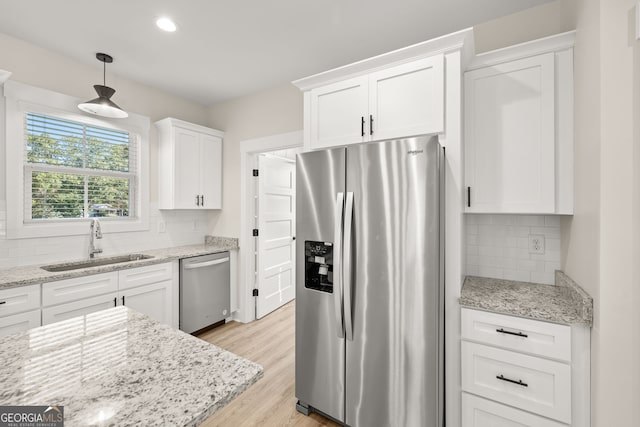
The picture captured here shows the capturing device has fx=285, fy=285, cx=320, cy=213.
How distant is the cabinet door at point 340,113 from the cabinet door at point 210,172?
190 centimetres

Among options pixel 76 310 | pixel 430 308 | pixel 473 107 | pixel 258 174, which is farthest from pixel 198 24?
pixel 430 308

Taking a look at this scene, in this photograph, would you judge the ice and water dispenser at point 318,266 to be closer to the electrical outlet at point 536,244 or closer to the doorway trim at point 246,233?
the electrical outlet at point 536,244

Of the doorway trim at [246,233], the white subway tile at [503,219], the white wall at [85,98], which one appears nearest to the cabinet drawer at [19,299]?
the white wall at [85,98]

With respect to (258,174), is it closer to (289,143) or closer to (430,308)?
(289,143)

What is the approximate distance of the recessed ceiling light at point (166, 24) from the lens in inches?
82.6

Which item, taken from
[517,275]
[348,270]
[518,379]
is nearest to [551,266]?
[517,275]

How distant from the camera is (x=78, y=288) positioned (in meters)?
2.23

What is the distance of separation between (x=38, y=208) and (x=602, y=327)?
3.92m

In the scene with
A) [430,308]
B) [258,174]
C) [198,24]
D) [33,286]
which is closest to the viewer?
[430,308]

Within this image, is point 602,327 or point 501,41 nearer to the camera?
point 602,327

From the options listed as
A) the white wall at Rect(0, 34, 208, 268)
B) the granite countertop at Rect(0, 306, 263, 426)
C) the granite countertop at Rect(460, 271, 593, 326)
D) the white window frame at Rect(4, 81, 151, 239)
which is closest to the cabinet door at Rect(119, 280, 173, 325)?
the white wall at Rect(0, 34, 208, 268)

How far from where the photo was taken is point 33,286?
2008mm

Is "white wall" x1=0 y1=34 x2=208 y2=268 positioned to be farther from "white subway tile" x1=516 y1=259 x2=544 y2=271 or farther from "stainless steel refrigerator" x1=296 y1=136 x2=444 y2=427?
"white subway tile" x1=516 y1=259 x2=544 y2=271

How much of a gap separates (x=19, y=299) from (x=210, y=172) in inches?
82.3
